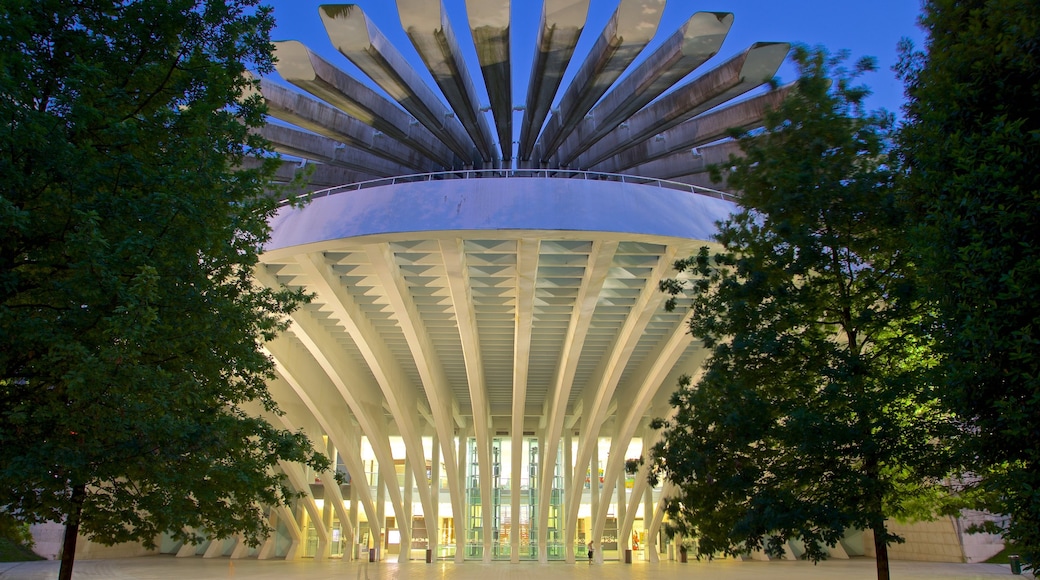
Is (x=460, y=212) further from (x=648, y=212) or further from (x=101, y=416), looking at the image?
(x=101, y=416)

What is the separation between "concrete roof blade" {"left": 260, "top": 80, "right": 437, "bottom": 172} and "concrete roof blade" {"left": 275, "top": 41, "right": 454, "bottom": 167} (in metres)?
0.90

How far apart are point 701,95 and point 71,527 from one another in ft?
57.1

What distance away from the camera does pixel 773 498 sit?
29.9 ft

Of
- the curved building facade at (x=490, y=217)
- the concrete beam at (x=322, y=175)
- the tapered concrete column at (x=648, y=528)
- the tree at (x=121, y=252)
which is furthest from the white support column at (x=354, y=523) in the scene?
the tree at (x=121, y=252)

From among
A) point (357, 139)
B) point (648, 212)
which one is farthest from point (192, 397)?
point (357, 139)

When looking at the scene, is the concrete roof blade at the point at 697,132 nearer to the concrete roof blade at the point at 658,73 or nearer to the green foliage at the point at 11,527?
the concrete roof blade at the point at 658,73

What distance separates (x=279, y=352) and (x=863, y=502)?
2014 cm

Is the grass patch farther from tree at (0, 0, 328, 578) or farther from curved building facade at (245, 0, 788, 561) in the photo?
tree at (0, 0, 328, 578)

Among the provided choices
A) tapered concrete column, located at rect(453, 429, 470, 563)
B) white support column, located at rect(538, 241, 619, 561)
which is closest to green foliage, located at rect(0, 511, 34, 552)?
white support column, located at rect(538, 241, 619, 561)

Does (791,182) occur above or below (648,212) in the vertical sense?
below

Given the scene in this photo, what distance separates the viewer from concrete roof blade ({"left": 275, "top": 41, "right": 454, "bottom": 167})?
1828 cm

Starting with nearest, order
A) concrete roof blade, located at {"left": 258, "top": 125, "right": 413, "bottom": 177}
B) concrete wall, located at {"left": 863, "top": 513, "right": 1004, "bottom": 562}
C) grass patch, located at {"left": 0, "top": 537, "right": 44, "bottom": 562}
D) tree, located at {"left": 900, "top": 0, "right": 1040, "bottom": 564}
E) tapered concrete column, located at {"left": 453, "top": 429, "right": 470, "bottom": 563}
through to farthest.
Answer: tree, located at {"left": 900, "top": 0, "right": 1040, "bottom": 564} < concrete roof blade, located at {"left": 258, "top": 125, "right": 413, "bottom": 177} < grass patch, located at {"left": 0, "top": 537, "right": 44, "bottom": 562} < concrete wall, located at {"left": 863, "top": 513, "right": 1004, "bottom": 562} < tapered concrete column, located at {"left": 453, "top": 429, "right": 470, "bottom": 563}

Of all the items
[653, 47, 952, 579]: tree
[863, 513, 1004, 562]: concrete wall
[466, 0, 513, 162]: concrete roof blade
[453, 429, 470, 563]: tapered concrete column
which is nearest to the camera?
[653, 47, 952, 579]: tree

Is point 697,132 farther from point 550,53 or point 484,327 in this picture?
point 484,327
